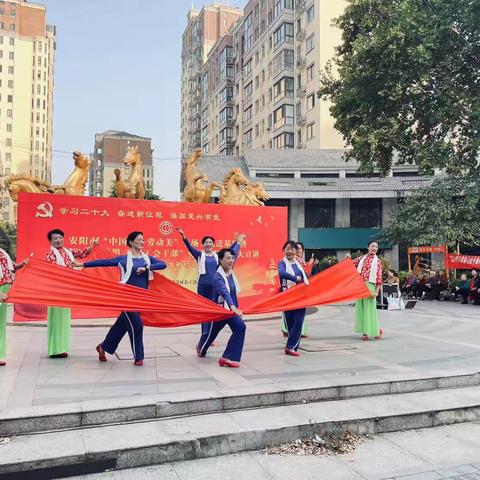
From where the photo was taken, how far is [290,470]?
3.80 m

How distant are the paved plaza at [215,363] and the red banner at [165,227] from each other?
7.27ft

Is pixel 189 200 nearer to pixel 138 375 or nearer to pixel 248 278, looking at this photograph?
pixel 248 278

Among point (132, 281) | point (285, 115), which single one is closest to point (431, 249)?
point (132, 281)

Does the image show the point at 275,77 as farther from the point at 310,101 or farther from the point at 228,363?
the point at 228,363

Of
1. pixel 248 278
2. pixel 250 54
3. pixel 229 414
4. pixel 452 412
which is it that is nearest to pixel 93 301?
pixel 229 414

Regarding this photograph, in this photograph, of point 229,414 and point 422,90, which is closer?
point 229,414

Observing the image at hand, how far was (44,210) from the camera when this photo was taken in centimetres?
1129

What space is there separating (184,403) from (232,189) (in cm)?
1016

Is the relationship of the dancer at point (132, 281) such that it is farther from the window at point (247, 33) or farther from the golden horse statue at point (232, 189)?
the window at point (247, 33)

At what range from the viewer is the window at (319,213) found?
31453 mm

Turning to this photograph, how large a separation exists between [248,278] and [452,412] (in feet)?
28.9

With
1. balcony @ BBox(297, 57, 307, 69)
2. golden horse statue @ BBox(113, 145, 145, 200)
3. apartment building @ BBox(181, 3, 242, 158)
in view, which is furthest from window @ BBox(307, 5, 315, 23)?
golden horse statue @ BBox(113, 145, 145, 200)

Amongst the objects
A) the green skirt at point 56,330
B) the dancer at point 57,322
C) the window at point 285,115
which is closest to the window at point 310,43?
the window at point 285,115

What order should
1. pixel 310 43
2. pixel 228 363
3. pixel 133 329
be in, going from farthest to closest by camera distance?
pixel 310 43, pixel 133 329, pixel 228 363
